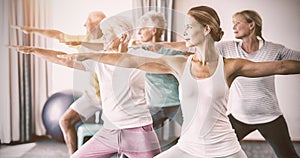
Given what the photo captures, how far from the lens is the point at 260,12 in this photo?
2.38 metres

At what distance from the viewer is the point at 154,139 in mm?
2434

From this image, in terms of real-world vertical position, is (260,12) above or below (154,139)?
above

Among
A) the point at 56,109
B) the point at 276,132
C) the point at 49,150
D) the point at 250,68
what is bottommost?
the point at 49,150

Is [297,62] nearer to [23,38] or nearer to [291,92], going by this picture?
[291,92]

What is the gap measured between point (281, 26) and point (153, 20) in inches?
28.0

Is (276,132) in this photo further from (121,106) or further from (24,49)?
(24,49)

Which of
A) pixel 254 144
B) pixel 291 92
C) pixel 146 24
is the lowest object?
pixel 254 144

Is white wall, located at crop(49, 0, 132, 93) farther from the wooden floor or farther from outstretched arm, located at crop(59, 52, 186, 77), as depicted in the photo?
the wooden floor

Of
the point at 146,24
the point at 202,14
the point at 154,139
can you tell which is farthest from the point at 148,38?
the point at 154,139

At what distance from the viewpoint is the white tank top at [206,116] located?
235cm

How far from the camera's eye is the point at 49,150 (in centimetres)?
251

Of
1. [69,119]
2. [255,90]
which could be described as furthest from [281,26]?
[69,119]

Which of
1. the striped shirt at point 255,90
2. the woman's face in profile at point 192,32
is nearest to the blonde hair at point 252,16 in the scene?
the striped shirt at point 255,90

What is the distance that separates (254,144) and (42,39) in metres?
1.34
